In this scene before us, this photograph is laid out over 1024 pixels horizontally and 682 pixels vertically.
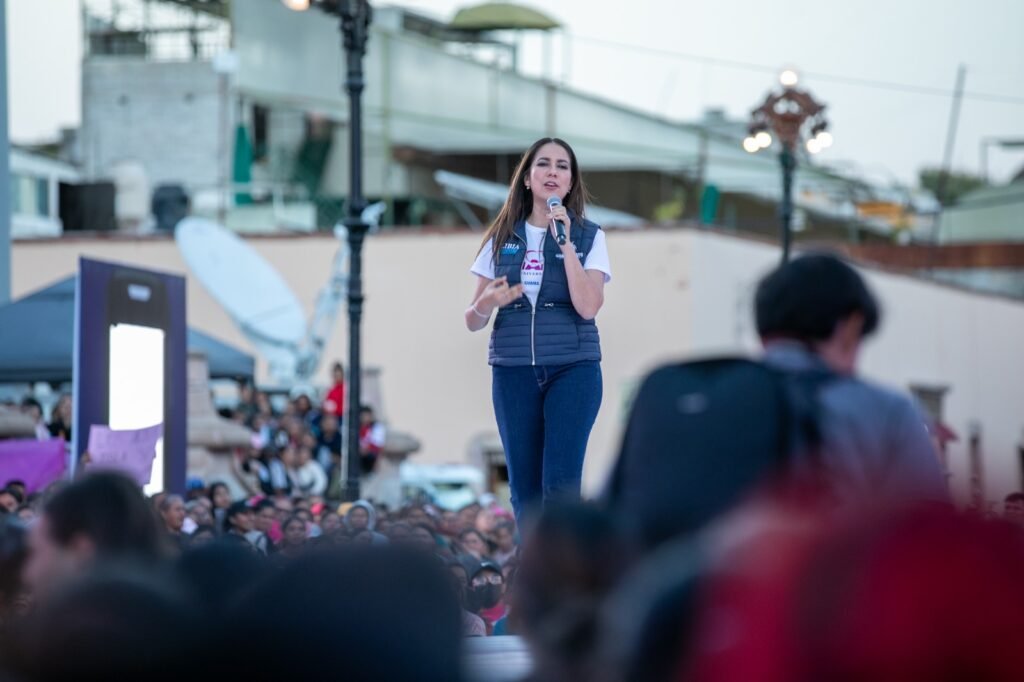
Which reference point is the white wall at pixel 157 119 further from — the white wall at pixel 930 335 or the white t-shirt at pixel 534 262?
the white t-shirt at pixel 534 262

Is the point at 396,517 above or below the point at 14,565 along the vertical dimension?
below

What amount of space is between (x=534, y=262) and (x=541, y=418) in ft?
1.95

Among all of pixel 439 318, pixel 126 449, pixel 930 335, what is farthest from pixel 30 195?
pixel 126 449

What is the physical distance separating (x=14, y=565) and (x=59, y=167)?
135 ft

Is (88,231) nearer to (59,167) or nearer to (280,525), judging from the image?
(59,167)

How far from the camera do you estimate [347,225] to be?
16422 millimetres

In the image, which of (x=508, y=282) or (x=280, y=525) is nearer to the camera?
(x=508, y=282)

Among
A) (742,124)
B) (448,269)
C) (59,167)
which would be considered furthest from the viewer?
(742,124)

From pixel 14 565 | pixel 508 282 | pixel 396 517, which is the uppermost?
pixel 508 282

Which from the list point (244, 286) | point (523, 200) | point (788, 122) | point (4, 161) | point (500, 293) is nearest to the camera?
point (500, 293)

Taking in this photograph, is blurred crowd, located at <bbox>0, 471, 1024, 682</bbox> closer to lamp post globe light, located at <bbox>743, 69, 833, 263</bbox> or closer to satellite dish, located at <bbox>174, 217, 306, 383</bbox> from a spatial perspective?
lamp post globe light, located at <bbox>743, 69, 833, 263</bbox>

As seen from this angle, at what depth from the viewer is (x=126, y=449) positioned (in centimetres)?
1134

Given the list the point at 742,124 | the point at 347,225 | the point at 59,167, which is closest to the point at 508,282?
the point at 347,225

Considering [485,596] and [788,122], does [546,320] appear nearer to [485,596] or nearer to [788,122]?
[485,596]
